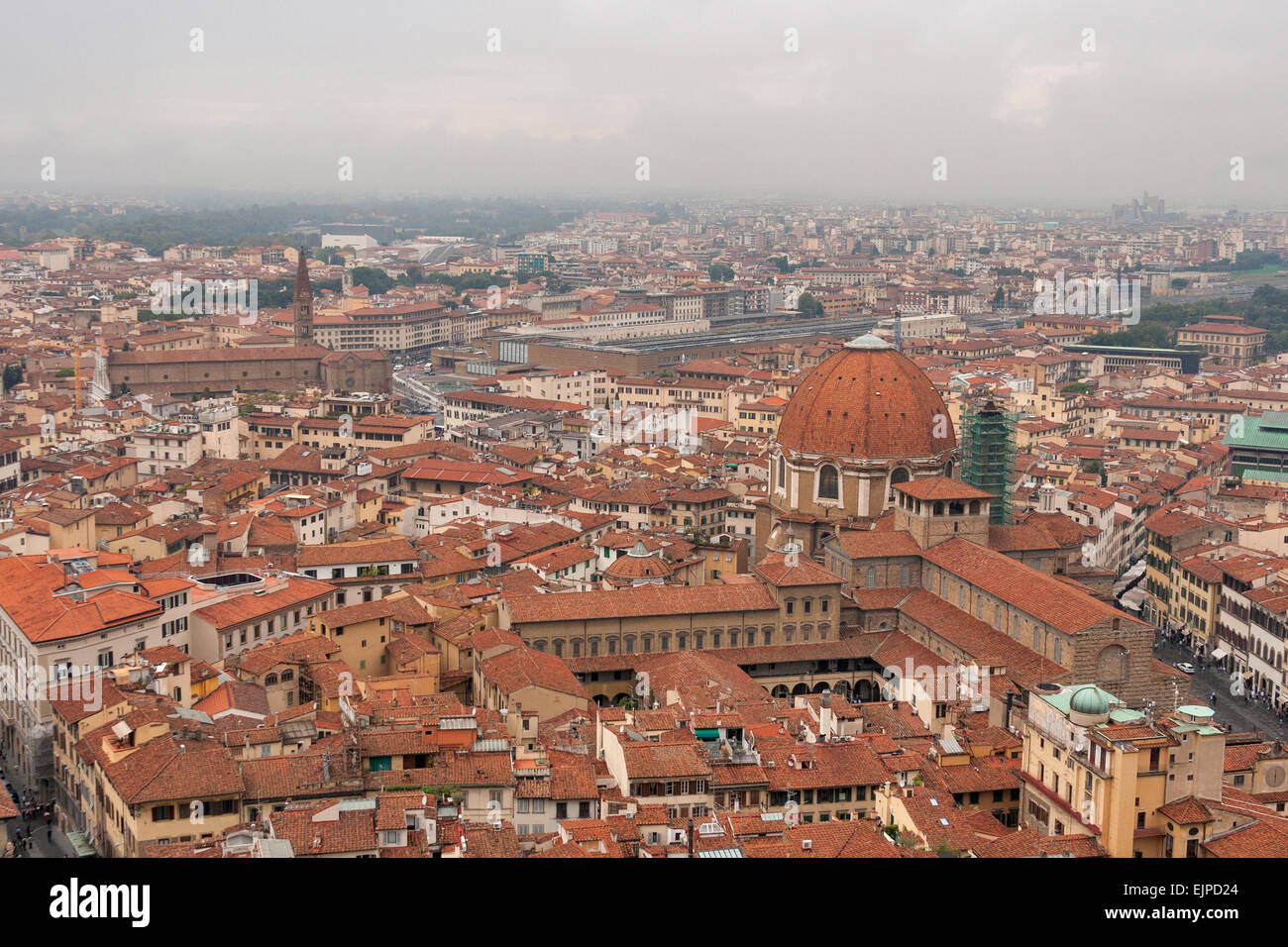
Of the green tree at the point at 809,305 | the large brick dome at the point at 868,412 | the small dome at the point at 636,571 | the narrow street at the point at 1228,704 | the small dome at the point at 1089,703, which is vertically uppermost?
the green tree at the point at 809,305

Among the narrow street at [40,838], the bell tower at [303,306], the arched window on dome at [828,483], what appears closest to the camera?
the narrow street at [40,838]

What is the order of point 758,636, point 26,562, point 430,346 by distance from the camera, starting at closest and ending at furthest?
point 26,562 < point 758,636 < point 430,346

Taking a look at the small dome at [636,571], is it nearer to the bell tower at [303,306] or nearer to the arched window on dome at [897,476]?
the arched window on dome at [897,476]

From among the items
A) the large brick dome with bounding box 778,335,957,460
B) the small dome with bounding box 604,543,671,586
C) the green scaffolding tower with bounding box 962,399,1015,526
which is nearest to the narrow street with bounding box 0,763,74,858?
the small dome with bounding box 604,543,671,586

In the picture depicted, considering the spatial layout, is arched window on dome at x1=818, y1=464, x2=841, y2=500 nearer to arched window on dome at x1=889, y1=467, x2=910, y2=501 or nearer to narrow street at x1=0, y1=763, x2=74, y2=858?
arched window on dome at x1=889, y1=467, x2=910, y2=501

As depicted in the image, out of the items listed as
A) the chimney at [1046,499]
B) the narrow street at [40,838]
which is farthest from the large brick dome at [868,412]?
the narrow street at [40,838]
